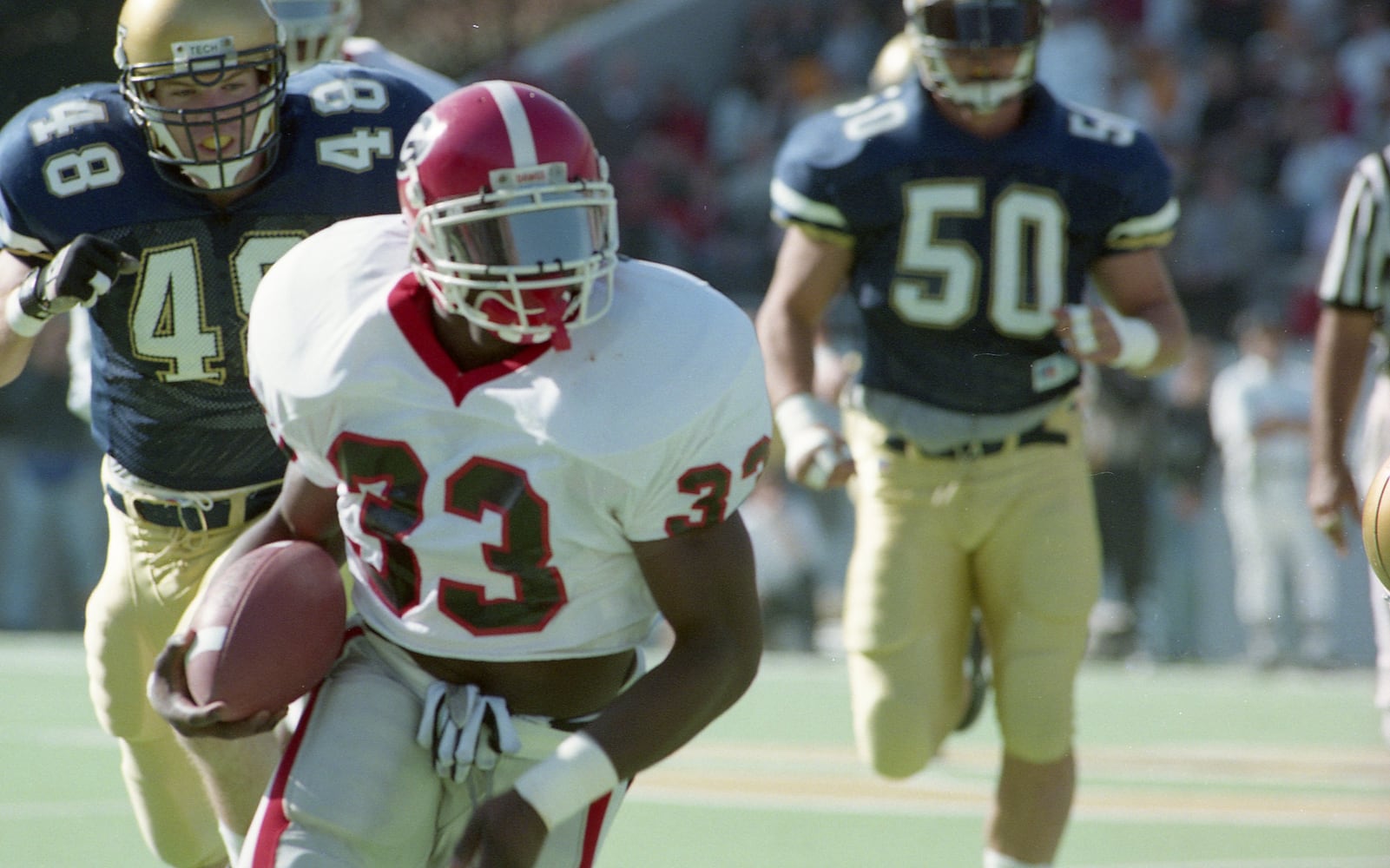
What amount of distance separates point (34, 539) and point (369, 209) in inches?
255

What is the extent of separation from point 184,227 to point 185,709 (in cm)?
111

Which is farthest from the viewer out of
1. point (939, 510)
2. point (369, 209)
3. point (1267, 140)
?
point (1267, 140)

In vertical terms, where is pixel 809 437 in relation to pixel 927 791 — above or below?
above

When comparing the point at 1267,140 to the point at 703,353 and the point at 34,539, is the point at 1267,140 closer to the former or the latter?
the point at 34,539

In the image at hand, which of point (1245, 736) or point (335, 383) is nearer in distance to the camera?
point (335, 383)

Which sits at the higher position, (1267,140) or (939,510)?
(939,510)

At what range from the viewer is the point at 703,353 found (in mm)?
2393

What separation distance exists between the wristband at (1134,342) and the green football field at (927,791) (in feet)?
4.13

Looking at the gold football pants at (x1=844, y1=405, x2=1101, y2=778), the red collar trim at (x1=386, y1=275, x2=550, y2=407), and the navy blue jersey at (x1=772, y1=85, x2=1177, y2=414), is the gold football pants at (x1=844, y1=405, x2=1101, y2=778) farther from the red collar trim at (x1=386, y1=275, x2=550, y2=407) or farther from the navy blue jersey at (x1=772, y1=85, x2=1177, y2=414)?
the red collar trim at (x1=386, y1=275, x2=550, y2=407)

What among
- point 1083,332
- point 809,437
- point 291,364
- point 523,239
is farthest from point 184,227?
point 1083,332

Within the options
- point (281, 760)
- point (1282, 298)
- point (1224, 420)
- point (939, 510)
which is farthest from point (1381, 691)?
point (1282, 298)

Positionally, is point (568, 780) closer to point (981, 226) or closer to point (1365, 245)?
point (981, 226)

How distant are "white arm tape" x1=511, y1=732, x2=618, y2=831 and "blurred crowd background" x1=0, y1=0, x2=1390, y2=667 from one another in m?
3.62

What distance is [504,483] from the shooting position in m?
2.38
